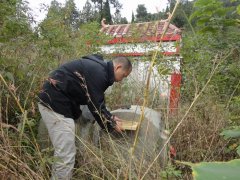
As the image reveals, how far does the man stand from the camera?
10.8ft

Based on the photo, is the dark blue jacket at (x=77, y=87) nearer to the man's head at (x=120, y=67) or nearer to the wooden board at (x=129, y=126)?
the man's head at (x=120, y=67)

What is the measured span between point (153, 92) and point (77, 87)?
1.13m

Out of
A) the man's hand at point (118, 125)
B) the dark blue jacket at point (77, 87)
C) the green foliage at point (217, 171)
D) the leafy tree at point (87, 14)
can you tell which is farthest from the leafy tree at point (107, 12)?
the green foliage at point (217, 171)

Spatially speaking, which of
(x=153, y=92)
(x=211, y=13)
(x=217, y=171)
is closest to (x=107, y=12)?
(x=153, y=92)

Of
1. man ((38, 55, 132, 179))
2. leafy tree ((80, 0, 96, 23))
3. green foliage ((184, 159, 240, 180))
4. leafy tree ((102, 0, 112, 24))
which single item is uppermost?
leafy tree ((102, 0, 112, 24))

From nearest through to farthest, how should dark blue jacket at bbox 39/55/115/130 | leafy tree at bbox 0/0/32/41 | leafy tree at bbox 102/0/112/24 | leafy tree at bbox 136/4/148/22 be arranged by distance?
leafy tree at bbox 0/0/32/41 → dark blue jacket at bbox 39/55/115/130 → leafy tree at bbox 136/4/148/22 → leafy tree at bbox 102/0/112/24

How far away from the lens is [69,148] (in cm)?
331

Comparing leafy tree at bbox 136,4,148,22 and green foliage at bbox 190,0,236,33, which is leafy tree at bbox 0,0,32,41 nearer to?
leafy tree at bbox 136,4,148,22

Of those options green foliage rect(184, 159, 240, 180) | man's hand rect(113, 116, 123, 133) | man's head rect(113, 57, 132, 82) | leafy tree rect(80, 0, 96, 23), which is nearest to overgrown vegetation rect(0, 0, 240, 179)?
man's hand rect(113, 116, 123, 133)

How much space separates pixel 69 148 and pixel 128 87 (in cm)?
224

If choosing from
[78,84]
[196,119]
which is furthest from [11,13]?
[196,119]

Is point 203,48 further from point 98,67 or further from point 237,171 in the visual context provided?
point 237,171

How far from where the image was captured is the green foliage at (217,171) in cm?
68

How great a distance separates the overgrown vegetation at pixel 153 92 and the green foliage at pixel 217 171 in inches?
60.2
